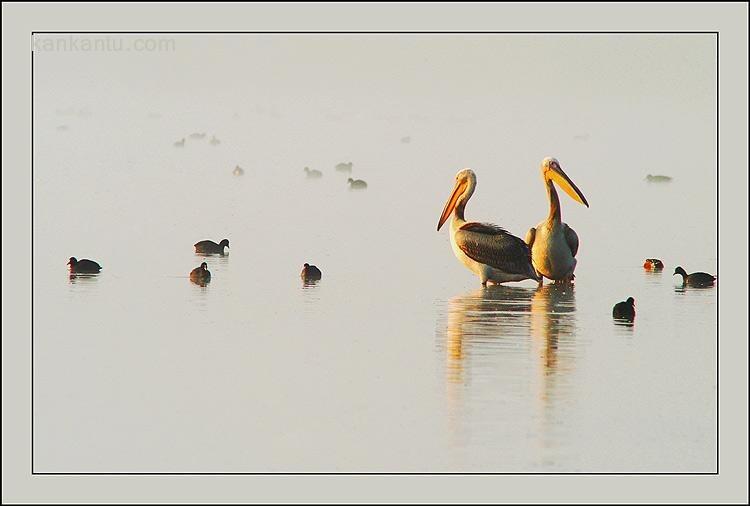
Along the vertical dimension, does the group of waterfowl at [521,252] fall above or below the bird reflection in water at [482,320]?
above

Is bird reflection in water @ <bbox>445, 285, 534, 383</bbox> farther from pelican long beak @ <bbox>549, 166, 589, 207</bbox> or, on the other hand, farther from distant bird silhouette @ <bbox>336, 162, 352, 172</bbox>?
distant bird silhouette @ <bbox>336, 162, 352, 172</bbox>

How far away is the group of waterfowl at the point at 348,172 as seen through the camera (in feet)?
60.0

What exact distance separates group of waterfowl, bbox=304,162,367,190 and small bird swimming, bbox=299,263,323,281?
687cm

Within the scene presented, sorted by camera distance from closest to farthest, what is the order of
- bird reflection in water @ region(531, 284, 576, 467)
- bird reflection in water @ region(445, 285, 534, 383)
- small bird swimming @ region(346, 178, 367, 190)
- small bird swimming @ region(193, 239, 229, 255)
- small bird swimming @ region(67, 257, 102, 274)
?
1. bird reflection in water @ region(531, 284, 576, 467)
2. bird reflection in water @ region(445, 285, 534, 383)
3. small bird swimming @ region(67, 257, 102, 274)
4. small bird swimming @ region(193, 239, 229, 255)
5. small bird swimming @ region(346, 178, 367, 190)

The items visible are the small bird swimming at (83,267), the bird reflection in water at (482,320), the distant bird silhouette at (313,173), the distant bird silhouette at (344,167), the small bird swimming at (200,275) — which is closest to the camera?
the bird reflection in water at (482,320)

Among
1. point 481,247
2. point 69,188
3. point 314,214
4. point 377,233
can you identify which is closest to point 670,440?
point 481,247

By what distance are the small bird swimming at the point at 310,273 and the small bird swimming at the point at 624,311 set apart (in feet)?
7.72

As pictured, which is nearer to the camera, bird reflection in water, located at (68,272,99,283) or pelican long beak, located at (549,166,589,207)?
bird reflection in water, located at (68,272,99,283)

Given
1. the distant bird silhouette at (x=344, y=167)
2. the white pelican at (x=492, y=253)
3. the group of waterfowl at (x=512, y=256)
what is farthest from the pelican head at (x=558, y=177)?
the distant bird silhouette at (x=344, y=167)

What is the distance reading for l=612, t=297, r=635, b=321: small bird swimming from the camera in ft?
32.0

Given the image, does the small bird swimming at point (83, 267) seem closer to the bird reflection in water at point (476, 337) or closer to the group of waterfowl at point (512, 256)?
the group of waterfowl at point (512, 256)

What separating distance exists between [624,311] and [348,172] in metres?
10.6

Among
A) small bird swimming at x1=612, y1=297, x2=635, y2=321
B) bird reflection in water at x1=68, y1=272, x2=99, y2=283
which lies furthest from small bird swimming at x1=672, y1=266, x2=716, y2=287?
bird reflection in water at x1=68, y1=272, x2=99, y2=283

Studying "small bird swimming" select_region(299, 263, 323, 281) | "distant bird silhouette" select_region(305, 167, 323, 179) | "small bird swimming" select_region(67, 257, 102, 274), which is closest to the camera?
"small bird swimming" select_region(299, 263, 323, 281)
